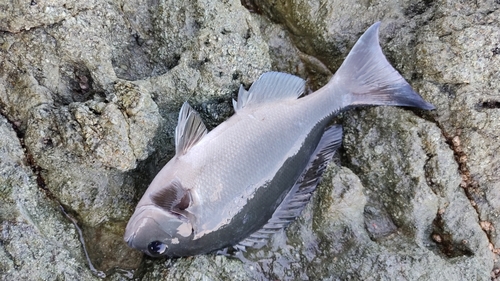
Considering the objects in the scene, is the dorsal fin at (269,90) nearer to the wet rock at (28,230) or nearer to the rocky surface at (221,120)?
the rocky surface at (221,120)

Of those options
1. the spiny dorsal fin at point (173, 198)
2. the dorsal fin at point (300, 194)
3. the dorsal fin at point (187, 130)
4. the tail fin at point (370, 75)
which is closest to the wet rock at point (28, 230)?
the spiny dorsal fin at point (173, 198)

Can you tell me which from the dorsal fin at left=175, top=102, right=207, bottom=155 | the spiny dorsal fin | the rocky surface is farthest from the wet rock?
the dorsal fin at left=175, top=102, right=207, bottom=155

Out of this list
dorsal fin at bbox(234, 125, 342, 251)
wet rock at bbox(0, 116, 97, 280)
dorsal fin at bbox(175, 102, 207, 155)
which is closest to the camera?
wet rock at bbox(0, 116, 97, 280)

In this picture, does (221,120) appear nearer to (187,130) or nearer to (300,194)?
(187,130)

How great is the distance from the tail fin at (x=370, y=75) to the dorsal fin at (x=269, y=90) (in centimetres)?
30

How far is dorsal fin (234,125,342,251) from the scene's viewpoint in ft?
10.2

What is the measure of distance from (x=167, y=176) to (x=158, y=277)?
661 millimetres

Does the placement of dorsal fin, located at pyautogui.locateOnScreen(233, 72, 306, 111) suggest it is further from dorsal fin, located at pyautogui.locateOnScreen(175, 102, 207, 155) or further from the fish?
dorsal fin, located at pyautogui.locateOnScreen(175, 102, 207, 155)

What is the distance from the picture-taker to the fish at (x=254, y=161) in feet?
9.19

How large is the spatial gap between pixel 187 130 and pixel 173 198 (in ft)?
1.51

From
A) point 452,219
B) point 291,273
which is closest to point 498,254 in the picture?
point 452,219

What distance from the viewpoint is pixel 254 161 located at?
2934mm

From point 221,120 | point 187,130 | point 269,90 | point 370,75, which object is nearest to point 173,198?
point 187,130

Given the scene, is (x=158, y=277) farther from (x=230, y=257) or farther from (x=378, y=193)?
(x=378, y=193)
